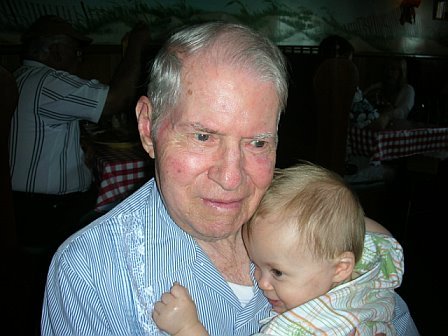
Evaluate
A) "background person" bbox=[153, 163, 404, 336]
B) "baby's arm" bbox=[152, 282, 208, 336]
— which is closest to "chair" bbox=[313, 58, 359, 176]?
"background person" bbox=[153, 163, 404, 336]

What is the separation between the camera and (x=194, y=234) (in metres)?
1.19

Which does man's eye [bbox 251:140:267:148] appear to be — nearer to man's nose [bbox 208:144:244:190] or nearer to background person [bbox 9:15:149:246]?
man's nose [bbox 208:144:244:190]

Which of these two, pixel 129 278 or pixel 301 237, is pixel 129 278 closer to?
pixel 129 278

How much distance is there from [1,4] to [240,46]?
4.76 meters

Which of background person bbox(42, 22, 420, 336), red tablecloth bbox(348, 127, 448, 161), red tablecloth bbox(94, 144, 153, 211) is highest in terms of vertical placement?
background person bbox(42, 22, 420, 336)

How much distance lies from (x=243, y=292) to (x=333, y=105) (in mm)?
2574

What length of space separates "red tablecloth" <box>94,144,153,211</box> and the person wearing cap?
13.8 inches

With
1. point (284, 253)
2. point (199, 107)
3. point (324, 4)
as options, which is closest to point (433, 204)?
point (324, 4)

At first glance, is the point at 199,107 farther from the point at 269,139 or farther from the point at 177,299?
the point at 177,299

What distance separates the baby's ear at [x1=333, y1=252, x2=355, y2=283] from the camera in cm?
131

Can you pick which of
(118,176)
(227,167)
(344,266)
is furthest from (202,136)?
(118,176)

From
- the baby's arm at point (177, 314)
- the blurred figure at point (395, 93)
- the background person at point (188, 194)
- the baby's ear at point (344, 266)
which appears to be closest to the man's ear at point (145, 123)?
the background person at point (188, 194)

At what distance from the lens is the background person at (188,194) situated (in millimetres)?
1024

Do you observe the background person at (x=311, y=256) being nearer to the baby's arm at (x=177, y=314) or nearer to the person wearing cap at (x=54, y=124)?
the baby's arm at (x=177, y=314)
